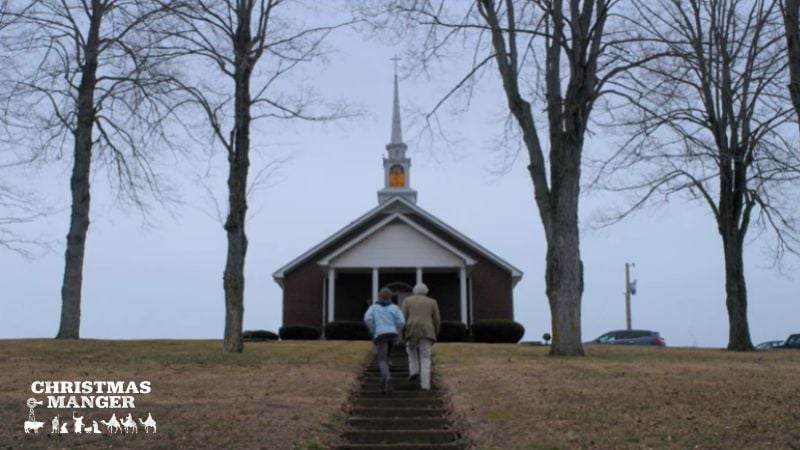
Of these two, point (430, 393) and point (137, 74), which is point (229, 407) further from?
point (137, 74)

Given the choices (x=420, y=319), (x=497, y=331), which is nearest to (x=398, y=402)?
(x=420, y=319)

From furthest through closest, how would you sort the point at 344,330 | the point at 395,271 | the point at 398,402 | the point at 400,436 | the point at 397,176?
the point at 397,176, the point at 395,271, the point at 344,330, the point at 398,402, the point at 400,436

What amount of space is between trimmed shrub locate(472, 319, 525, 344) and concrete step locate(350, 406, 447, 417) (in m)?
16.8

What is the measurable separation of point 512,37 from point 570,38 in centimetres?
162

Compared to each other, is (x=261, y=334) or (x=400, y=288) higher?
(x=400, y=288)

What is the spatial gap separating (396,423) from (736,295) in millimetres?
15776

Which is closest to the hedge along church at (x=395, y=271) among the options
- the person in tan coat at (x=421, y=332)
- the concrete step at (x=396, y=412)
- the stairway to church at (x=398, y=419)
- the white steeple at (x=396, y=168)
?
the white steeple at (x=396, y=168)

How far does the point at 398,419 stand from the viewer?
12148 millimetres

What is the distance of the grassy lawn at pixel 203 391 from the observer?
10625 millimetres

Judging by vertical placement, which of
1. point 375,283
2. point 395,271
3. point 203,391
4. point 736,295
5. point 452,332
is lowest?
point 203,391

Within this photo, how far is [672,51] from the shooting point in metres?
18.6

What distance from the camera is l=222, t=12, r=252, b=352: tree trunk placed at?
61.8ft

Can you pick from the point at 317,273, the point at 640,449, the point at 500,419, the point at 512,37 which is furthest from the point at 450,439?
the point at 317,273

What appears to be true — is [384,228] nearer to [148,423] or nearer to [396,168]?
[396,168]
